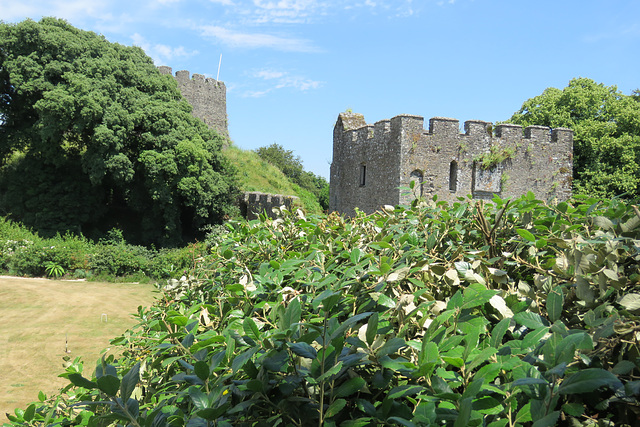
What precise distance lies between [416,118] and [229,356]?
14.0m

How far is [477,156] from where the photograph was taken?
48.4 ft

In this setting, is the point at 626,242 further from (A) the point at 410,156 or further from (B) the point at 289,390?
(A) the point at 410,156

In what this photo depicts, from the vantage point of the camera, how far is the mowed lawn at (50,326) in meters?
7.52

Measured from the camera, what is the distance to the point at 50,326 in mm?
10508

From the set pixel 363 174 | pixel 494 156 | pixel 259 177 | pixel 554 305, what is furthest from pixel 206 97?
pixel 554 305

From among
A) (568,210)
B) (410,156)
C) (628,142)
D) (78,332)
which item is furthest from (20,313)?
(628,142)

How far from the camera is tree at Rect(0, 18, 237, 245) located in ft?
59.5

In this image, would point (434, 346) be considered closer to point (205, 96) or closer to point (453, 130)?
point (453, 130)

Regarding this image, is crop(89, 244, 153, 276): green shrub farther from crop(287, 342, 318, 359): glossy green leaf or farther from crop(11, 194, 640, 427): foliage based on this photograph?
crop(287, 342, 318, 359): glossy green leaf

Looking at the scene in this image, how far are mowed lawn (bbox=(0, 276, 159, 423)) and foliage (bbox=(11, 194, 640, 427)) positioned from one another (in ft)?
16.8

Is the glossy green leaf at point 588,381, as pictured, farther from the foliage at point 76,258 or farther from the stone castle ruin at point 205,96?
the stone castle ruin at point 205,96

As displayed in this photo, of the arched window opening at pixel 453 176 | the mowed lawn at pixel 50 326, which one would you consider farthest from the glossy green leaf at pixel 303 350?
the arched window opening at pixel 453 176

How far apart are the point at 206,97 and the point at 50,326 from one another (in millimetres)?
20993

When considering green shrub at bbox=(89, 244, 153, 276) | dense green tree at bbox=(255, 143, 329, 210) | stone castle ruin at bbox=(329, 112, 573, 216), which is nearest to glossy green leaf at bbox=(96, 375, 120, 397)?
stone castle ruin at bbox=(329, 112, 573, 216)
